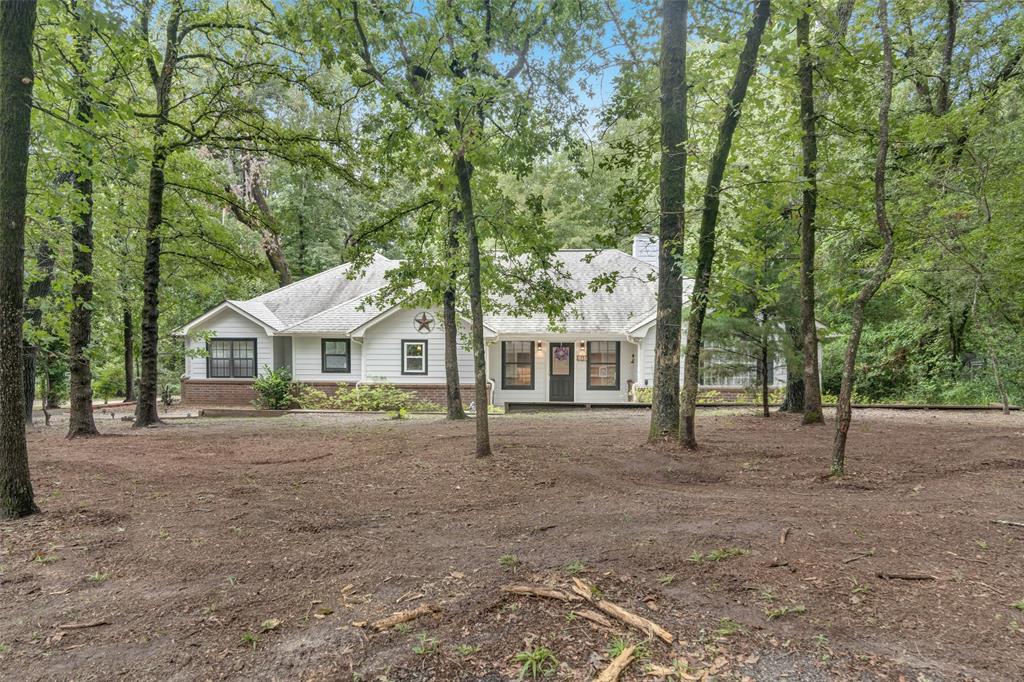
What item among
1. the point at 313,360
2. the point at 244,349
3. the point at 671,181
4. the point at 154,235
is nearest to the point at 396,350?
the point at 313,360

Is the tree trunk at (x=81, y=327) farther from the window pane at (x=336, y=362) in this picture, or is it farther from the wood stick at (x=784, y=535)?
the wood stick at (x=784, y=535)

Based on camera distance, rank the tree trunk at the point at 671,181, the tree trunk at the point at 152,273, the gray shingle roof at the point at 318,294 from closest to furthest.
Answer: the tree trunk at the point at 671,181 → the tree trunk at the point at 152,273 → the gray shingle roof at the point at 318,294

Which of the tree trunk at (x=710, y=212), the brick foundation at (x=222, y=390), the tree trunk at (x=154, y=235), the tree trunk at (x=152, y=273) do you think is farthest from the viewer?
the brick foundation at (x=222, y=390)

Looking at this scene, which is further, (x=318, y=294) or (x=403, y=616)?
(x=318, y=294)

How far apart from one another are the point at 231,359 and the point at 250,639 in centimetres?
1943

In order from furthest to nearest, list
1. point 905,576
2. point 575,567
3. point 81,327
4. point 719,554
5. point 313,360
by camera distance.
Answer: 1. point 313,360
2. point 81,327
3. point 719,554
4. point 575,567
5. point 905,576

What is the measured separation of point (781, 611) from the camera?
2986mm

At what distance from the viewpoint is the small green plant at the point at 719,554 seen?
144 inches

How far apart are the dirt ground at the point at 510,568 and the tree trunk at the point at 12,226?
550 millimetres

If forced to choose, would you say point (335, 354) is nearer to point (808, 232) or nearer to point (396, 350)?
point (396, 350)

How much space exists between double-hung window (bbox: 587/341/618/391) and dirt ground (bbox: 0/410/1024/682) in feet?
41.3

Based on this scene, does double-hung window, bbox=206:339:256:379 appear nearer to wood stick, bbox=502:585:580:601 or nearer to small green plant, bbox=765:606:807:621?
wood stick, bbox=502:585:580:601

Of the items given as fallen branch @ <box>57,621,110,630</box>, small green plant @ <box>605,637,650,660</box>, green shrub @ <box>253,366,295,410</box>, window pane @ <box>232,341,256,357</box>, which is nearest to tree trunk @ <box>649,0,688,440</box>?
small green plant @ <box>605,637,650,660</box>

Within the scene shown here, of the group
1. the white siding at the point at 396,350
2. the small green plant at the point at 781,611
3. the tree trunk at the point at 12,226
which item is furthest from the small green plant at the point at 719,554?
the white siding at the point at 396,350
